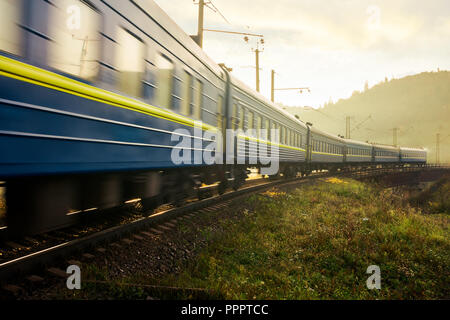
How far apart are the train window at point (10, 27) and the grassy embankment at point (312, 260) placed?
7.79 ft

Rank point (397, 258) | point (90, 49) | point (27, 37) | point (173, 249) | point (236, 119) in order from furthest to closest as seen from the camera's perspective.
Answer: point (236, 119), point (397, 258), point (173, 249), point (90, 49), point (27, 37)

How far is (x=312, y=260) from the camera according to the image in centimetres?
467

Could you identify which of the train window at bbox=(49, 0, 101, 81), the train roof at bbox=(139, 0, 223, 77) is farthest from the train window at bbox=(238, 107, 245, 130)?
the train window at bbox=(49, 0, 101, 81)

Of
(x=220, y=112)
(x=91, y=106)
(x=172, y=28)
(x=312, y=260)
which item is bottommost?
(x=312, y=260)

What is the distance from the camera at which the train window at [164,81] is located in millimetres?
5062

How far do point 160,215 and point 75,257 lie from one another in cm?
207

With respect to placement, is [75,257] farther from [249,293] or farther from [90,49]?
[90,49]

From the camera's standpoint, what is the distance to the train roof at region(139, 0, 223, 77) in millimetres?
4676

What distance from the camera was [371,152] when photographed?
3903 cm

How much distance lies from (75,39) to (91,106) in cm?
72

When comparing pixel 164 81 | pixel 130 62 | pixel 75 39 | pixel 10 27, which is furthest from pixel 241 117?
pixel 10 27

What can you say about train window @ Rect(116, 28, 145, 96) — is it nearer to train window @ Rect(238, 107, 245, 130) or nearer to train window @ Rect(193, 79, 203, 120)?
train window @ Rect(193, 79, 203, 120)

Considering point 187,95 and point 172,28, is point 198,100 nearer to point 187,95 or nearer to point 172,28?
point 187,95
